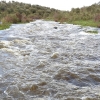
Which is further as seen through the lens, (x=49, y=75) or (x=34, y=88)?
(x=49, y=75)

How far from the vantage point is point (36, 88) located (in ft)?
24.4

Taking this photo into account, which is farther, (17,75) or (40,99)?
(17,75)

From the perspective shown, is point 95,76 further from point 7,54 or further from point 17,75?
point 7,54

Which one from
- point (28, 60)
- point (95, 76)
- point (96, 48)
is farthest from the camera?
point (96, 48)

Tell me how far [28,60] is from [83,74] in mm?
3154

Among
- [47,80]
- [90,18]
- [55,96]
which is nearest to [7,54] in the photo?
[47,80]

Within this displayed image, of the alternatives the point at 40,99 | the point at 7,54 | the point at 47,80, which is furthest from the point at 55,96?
the point at 7,54

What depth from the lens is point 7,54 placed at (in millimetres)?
12430

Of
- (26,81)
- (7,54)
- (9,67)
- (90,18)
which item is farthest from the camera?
(90,18)

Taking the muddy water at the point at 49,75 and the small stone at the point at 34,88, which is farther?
the small stone at the point at 34,88

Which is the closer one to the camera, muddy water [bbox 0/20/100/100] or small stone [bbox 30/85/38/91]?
muddy water [bbox 0/20/100/100]

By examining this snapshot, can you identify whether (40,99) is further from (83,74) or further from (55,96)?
(83,74)

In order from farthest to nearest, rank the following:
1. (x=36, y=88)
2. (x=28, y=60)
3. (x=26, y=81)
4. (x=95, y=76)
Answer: (x=28, y=60)
(x=95, y=76)
(x=26, y=81)
(x=36, y=88)

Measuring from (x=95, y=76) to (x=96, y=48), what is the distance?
590 cm
